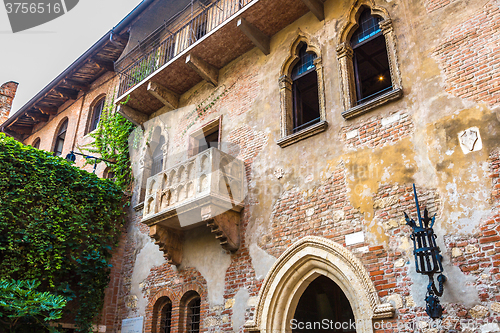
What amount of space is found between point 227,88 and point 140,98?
2.96 m

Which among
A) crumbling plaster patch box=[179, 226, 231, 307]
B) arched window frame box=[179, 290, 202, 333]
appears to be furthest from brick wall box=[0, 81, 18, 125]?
arched window frame box=[179, 290, 202, 333]

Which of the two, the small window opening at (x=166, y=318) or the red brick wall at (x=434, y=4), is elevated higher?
the red brick wall at (x=434, y=4)

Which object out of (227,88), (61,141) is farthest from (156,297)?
(61,141)

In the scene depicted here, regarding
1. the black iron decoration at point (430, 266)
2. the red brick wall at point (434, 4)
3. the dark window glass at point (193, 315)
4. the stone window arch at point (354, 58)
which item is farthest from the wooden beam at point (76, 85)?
the black iron decoration at point (430, 266)

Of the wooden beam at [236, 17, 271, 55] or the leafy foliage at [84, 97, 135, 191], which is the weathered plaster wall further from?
the leafy foliage at [84, 97, 135, 191]

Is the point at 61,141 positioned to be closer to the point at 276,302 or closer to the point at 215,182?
the point at 215,182

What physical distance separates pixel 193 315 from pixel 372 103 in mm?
5306

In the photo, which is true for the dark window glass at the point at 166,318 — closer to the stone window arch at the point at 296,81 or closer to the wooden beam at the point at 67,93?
the stone window arch at the point at 296,81

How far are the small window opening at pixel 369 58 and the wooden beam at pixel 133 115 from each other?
608 cm

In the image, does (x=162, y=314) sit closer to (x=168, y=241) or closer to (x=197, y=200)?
(x=168, y=241)

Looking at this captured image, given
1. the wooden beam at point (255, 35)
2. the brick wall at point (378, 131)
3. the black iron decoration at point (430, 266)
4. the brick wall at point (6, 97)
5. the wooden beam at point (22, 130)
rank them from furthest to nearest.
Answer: the brick wall at point (6, 97) < the wooden beam at point (22, 130) < the wooden beam at point (255, 35) < the brick wall at point (378, 131) < the black iron decoration at point (430, 266)

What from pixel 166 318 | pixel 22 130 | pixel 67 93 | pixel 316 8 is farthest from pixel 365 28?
pixel 22 130

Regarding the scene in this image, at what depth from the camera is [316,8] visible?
814 centimetres

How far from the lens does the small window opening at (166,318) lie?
8758 mm
